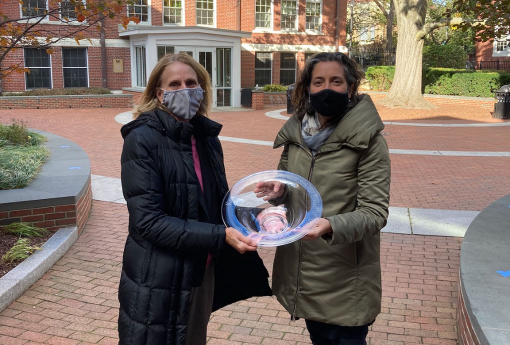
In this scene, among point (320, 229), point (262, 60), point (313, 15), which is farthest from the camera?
point (313, 15)

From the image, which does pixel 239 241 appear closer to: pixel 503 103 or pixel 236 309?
pixel 236 309

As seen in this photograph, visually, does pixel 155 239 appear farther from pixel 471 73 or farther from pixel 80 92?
pixel 471 73

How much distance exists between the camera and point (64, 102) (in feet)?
71.7

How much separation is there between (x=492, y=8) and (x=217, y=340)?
14.9 feet

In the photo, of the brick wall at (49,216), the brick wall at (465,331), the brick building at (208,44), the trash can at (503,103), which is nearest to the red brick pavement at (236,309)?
the brick wall at (465,331)

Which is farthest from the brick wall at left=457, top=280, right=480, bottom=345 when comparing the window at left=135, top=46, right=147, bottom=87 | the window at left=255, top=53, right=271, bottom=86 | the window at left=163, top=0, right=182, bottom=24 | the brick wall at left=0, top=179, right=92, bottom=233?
the window at left=255, top=53, right=271, bottom=86

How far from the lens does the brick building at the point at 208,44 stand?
22.8 metres

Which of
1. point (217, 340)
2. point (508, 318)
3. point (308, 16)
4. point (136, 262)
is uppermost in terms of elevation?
point (308, 16)

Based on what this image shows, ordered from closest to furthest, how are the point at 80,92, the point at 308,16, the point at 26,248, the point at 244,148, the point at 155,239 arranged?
the point at 155,239, the point at 26,248, the point at 244,148, the point at 80,92, the point at 308,16

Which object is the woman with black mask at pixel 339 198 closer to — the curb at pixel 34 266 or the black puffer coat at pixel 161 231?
the black puffer coat at pixel 161 231

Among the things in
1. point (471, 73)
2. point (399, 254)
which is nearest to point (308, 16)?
point (471, 73)

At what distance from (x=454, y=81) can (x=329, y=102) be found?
2404 centimetres

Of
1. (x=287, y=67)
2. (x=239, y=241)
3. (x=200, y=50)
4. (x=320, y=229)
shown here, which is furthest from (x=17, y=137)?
(x=287, y=67)

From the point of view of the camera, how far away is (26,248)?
5004 millimetres
